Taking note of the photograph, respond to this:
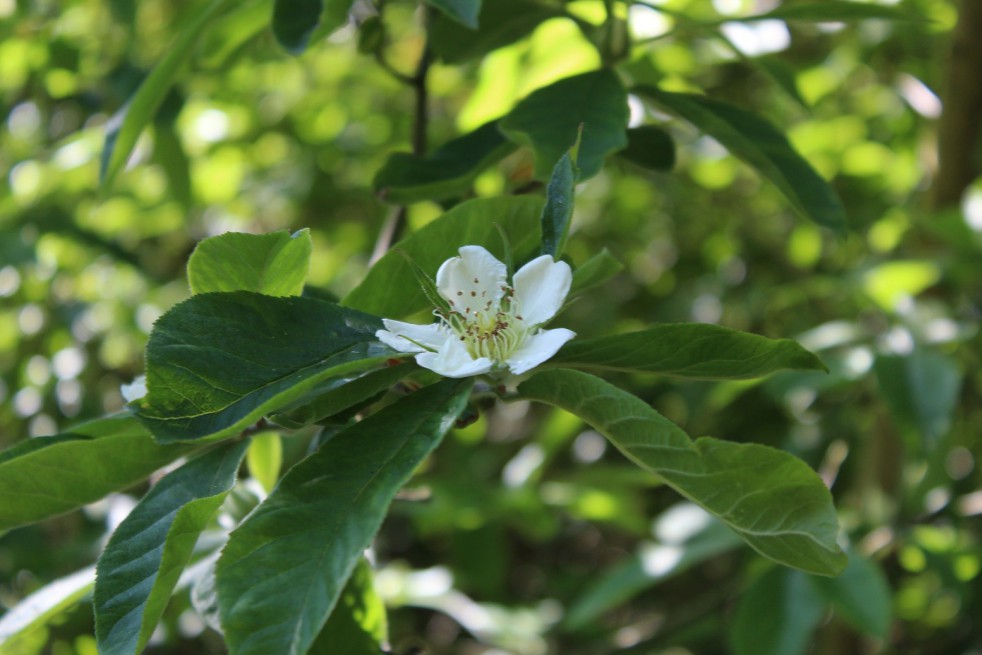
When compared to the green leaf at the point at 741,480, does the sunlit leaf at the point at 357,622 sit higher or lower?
lower

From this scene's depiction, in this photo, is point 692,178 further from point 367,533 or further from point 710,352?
point 367,533

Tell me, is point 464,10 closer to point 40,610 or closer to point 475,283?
point 475,283

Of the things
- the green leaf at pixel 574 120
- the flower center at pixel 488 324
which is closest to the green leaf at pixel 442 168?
the green leaf at pixel 574 120

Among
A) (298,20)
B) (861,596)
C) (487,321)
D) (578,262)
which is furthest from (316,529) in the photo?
(578,262)

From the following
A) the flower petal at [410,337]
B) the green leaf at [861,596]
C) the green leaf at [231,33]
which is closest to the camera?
the flower petal at [410,337]

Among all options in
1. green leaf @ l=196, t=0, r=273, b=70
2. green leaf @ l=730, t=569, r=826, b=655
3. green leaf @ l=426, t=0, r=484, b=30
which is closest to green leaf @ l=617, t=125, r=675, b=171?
green leaf @ l=426, t=0, r=484, b=30

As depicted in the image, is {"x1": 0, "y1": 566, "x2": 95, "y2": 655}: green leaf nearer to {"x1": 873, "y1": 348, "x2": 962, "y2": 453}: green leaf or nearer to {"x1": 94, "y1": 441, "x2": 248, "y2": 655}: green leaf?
{"x1": 94, "y1": 441, "x2": 248, "y2": 655}: green leaf

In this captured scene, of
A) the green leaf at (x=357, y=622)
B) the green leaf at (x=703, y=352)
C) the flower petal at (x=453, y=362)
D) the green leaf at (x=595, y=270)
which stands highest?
the green leaf at (x=595, y=270)

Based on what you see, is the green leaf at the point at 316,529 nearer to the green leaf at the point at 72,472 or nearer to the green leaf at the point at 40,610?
the green leaf at the point at 72,472
